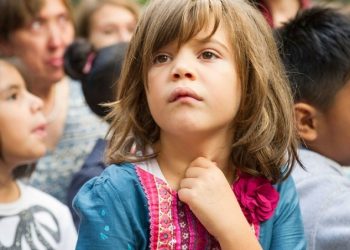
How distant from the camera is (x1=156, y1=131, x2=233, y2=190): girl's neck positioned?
62.9 inches

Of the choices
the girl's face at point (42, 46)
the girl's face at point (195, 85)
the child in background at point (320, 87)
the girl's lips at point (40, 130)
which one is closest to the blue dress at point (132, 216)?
the girl's face at point (195, 85)

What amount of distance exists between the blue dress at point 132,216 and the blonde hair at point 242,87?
80 millimetres

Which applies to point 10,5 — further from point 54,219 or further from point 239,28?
point 239,28

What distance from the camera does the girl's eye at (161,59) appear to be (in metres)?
1.56

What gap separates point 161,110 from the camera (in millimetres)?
1536

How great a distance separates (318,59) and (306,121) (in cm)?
19

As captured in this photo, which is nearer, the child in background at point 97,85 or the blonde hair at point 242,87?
the blonde hair at point 242,87

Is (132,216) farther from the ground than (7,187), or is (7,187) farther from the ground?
(132,216)

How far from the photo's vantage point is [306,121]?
216cm

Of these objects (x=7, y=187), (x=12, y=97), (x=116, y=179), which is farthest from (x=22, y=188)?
(x=116, y=179)

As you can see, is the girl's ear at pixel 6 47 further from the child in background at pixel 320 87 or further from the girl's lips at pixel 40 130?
the child in background at pixel 320 87

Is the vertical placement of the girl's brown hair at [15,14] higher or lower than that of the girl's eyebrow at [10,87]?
lower

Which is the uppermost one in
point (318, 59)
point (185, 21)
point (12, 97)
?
point (185, 21)

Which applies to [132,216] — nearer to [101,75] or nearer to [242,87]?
[242,87]
